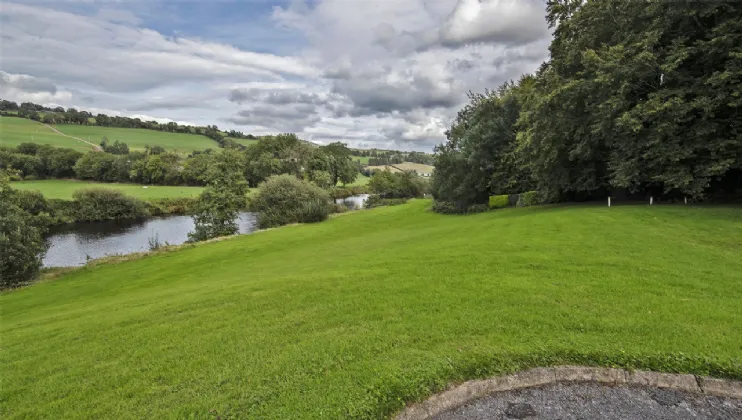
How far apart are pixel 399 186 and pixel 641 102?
61.6 m

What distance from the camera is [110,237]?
39625 mm

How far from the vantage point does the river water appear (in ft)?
105

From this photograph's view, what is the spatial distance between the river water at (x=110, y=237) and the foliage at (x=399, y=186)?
3477cm

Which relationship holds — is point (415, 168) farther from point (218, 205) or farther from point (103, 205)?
point (218, 205)

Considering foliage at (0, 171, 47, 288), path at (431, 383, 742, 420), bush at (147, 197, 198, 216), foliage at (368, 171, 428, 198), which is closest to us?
path at (431, 383, 742, 420)

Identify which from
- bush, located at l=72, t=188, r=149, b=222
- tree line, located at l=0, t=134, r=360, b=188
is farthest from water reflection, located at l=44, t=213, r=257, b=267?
tree line, located at l=0, t=134, r=360, b=188

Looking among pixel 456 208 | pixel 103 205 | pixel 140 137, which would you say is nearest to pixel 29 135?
pixel 140 137

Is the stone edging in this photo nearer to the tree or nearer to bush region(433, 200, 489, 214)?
bush region(433, 200, 489, 214)

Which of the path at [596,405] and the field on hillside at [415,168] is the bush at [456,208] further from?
the field on hillside at [415,168]

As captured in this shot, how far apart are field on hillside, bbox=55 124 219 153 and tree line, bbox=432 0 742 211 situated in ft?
336

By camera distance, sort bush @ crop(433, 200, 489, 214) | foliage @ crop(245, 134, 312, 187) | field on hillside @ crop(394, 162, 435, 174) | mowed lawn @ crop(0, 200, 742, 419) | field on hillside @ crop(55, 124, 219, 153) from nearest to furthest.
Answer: mowed lawn @ crop(0, 200, 742, 419)
bush @ crop(433, 200, 489, 214)
foliage @ crop(245, 134, 312, 187)
field on hillside @ crop(55, 124, 219, 153)
field on hillside @ crop(394, 162, 435, 174)

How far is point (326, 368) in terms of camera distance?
15.5ft

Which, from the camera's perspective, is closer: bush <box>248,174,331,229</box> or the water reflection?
Result: the water reflection

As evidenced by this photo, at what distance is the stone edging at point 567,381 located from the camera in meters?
4.24
